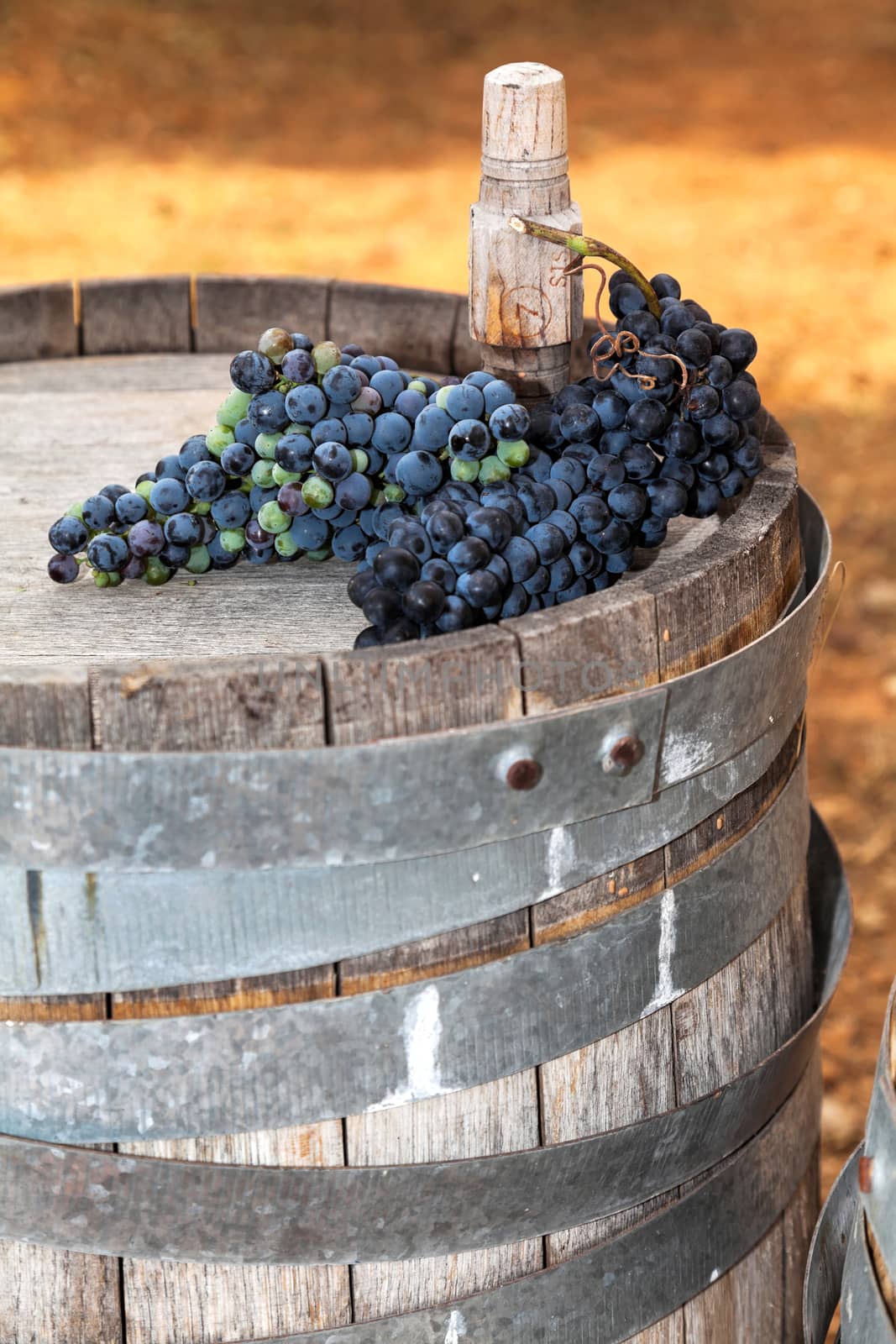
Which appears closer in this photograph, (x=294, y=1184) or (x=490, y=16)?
(x=294, y=1184)

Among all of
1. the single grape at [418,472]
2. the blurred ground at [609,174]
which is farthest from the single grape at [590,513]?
the blurred ground at [609,174]

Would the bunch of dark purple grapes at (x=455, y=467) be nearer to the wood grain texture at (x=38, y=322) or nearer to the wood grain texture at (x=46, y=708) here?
the wood grain texture at (x=46, y=708)

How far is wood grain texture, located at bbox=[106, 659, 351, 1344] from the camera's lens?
37.7 inches

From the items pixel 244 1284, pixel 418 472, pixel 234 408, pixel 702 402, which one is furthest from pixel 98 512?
pixel 244 1284

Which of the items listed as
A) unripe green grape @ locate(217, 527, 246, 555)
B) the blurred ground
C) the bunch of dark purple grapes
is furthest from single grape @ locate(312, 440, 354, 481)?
the blurred ground

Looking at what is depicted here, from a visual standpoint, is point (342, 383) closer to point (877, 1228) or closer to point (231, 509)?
point (231, 509)

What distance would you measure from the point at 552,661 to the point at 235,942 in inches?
10.9

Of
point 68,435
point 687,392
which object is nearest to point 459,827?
point 687,392

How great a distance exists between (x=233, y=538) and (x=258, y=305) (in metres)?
0.62

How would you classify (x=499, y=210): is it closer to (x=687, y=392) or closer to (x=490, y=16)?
(x=687, y=392)

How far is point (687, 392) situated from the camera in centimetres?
118

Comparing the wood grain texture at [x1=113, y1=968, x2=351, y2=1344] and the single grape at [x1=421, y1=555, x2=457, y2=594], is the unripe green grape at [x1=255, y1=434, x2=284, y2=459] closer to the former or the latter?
the single grape at [x1=421, y1=555, x2=457, y2=594]

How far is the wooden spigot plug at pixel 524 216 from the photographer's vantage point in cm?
118

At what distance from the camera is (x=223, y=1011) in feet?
3.36
